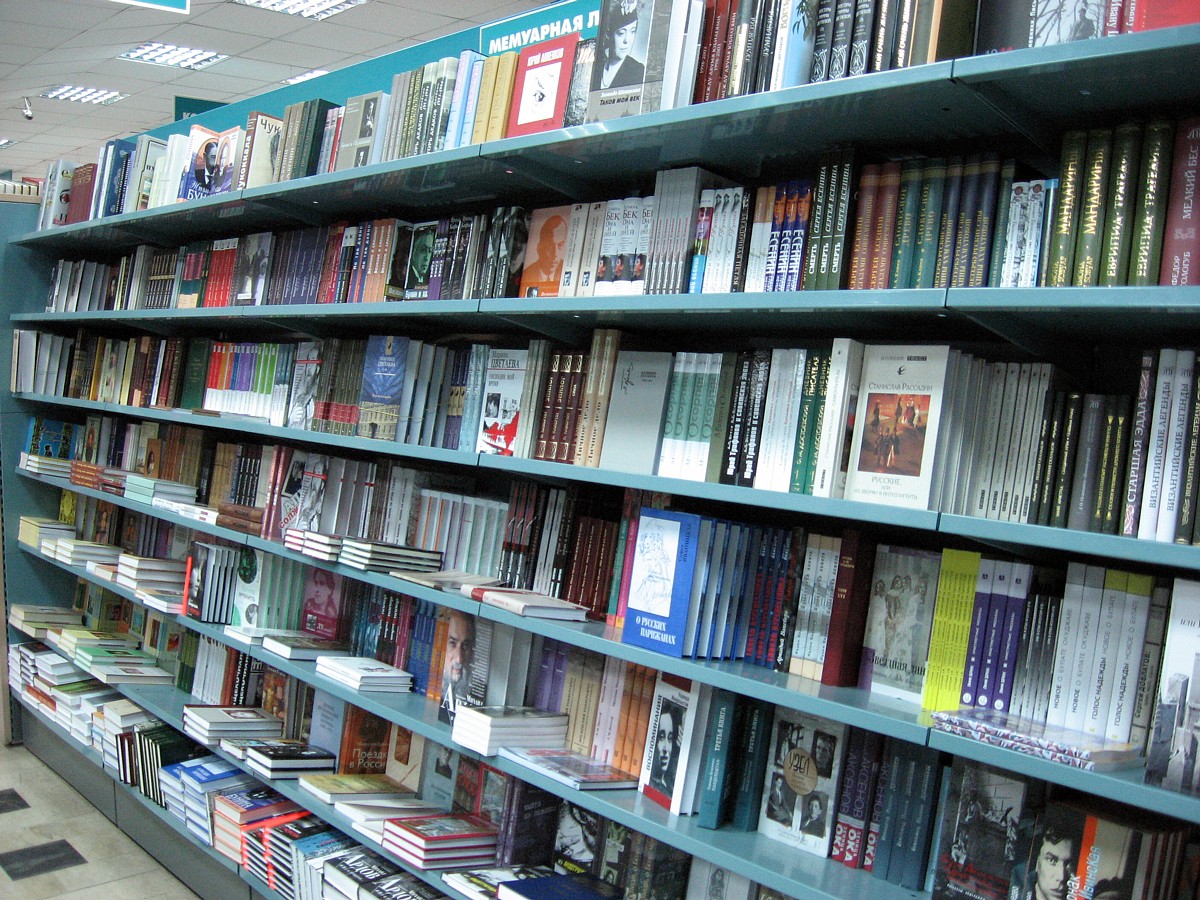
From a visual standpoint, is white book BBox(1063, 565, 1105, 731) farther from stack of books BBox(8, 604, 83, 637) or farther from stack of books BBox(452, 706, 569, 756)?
stack of books BBox(8, 604, 83, 637)

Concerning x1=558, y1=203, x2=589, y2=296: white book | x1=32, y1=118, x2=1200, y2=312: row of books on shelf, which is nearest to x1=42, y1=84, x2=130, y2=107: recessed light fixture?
x1=32, y1=118, x2=1200, y2=312: row of books on shelf

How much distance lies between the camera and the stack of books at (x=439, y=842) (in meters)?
2.34

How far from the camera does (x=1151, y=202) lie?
55.6 inches

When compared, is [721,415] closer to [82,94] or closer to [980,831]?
[980,831]

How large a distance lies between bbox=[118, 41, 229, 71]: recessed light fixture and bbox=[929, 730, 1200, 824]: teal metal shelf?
329 inches

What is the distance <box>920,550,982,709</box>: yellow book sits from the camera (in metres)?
1.65

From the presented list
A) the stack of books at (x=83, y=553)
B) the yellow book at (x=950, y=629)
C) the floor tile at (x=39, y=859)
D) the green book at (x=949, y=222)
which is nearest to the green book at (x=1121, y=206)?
the green book at (x=949, y=222)

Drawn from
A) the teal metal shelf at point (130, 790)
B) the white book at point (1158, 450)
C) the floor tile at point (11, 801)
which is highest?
the white book at point (1158, 450)

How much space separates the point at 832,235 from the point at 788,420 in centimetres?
33

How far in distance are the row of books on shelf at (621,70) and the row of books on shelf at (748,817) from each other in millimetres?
1120

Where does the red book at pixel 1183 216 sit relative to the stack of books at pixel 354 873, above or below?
above

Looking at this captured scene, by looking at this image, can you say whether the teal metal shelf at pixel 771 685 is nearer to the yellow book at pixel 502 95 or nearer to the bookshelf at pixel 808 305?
the bookshelf at pixel 808 305

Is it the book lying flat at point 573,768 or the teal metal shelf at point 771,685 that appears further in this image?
the book lying flat at point 573,768

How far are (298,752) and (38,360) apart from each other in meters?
2.68
